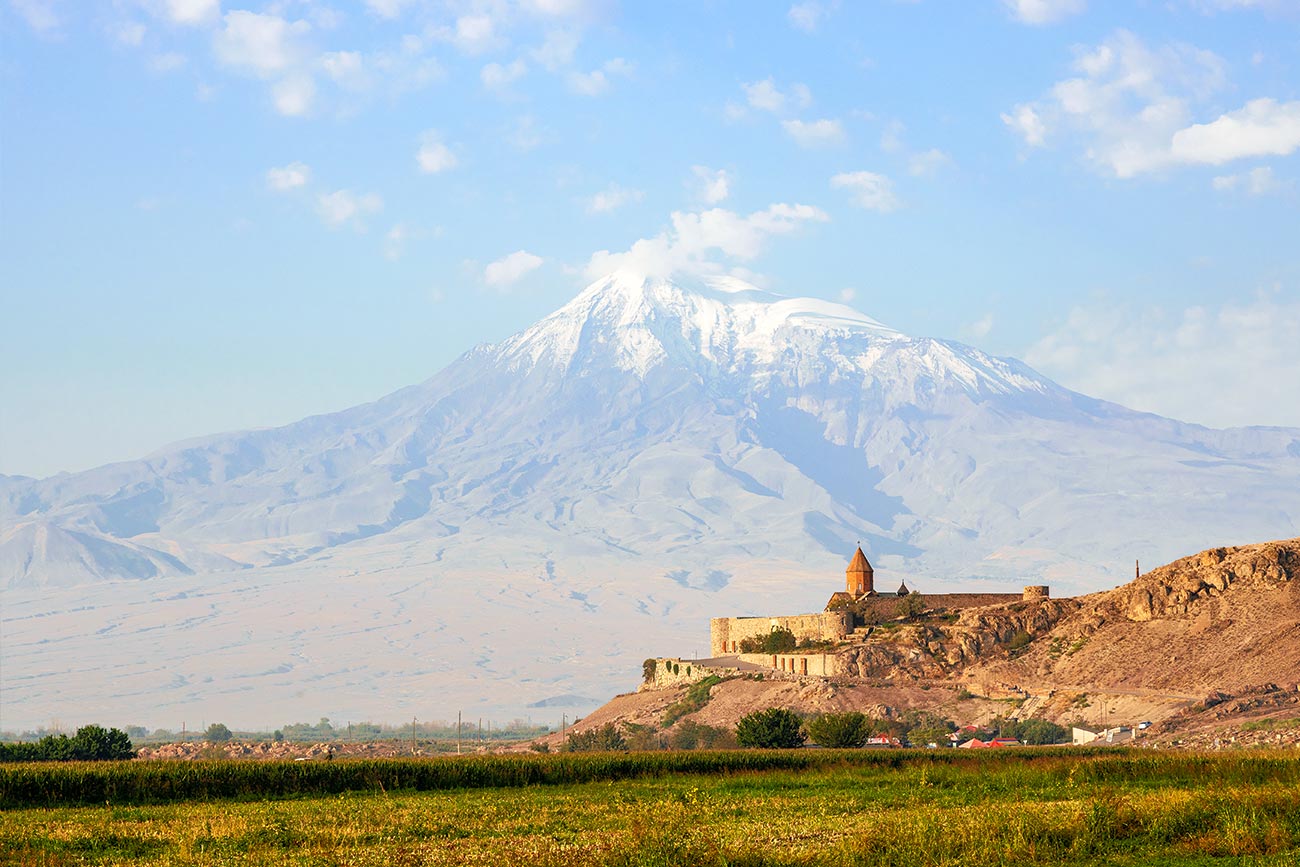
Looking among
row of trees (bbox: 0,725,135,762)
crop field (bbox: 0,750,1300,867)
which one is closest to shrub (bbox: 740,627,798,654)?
row of trees (bbox: 0,725,135,762)

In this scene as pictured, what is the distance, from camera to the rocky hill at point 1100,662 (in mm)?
92562

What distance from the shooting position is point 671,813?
35188 millimetres

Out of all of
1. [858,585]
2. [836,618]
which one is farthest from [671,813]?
[858,585]

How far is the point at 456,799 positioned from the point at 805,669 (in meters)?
72.8

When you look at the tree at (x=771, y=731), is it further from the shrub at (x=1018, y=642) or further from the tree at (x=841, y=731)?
the shrub at (x=1018, y=642)

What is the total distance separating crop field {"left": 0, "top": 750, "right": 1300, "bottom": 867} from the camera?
29109mm

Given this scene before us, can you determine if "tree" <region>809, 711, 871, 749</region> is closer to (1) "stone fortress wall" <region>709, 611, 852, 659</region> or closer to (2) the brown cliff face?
(2) the brown cliff face

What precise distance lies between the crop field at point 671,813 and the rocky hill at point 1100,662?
133 ft

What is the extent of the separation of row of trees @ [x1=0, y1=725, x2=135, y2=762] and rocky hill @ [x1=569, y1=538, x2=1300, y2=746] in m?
42.9

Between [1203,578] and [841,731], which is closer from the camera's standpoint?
[841,731]

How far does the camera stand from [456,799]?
43938 mm

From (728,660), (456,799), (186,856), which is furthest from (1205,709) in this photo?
(186,856)

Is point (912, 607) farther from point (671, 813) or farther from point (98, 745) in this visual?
point (671, 813)

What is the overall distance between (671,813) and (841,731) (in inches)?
1866
